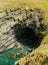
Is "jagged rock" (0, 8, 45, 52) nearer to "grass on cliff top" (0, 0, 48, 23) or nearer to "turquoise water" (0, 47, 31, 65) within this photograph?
"grass on cliff top" (0, 0, 48, 23)

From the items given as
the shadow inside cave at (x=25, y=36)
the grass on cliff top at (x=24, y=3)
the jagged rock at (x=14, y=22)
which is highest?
the grass on cliff top at (x=24, y=3)

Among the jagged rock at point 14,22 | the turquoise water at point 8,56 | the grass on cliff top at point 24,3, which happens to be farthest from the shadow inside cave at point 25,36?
the grass on cliff top at point 24,3

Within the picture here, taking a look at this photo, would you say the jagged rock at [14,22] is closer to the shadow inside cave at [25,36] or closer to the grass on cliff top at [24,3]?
the shadow inside cave at [25,36]

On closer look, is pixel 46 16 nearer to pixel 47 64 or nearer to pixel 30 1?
pixel 30 1

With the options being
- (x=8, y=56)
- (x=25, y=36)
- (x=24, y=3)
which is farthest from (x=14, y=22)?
(x=8, y=56)

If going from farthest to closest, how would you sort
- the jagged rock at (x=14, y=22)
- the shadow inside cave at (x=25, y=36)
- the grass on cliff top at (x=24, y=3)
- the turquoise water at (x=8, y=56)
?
the grass on cliff top at (x=24, y=3) < the shadow inside cave at (x=25, y=36) < the jagged rock at (x=14, y=22) < the turquoise water at (x=8, y=56)

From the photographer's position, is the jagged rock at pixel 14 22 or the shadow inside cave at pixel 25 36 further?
the shadow inside cave at pixel 25 36

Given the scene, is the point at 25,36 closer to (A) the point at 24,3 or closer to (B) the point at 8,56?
(A) the point at 24,3

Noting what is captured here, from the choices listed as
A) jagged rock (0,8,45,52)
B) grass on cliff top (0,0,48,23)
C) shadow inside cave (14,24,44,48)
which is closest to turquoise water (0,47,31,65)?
jagged rock (0,8,45,52)
